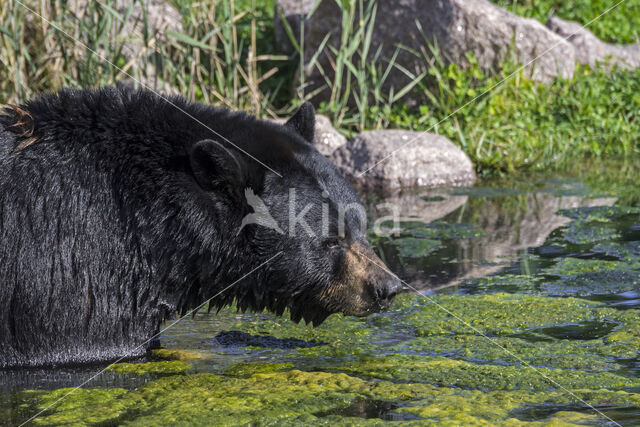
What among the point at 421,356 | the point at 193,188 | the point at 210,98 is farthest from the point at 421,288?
the point at 210,98

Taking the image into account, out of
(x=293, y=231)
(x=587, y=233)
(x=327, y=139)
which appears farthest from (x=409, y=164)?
(x=293, y=231)

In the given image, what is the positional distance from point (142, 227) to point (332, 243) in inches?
38.2

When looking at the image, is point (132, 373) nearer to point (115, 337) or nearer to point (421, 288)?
point (115, 337)

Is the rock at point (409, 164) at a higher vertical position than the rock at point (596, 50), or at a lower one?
lower

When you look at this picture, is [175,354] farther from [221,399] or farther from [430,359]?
[430,359]

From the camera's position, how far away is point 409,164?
31.5 feet

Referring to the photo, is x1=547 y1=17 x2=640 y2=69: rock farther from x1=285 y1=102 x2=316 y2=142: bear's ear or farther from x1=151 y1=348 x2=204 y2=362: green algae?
x1=151 y1=348 x2=204 y2=362: green algae

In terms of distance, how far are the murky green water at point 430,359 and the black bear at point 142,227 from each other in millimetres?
286

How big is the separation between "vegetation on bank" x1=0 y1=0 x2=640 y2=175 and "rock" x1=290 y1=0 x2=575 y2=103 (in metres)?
0.20

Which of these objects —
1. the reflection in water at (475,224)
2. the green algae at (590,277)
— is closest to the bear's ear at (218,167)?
the reflection in water at (475,224)

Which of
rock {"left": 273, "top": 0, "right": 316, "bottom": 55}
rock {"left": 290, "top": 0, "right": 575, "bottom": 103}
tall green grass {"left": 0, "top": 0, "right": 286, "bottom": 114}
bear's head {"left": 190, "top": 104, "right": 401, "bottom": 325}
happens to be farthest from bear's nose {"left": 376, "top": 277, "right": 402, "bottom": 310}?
rock {"left": 273, "top": 0, "right": 316, "bottom": 55}

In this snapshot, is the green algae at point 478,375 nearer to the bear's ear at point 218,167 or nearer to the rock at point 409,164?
the bear's ear at point 218,167

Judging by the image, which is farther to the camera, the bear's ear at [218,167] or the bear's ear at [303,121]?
the bear's ear at [303,121]

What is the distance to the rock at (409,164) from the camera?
9.55 metres
